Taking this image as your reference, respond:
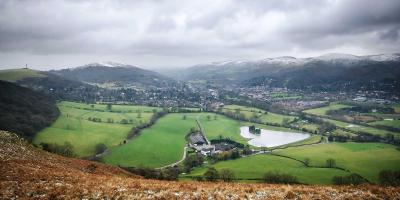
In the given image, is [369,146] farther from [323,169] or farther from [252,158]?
[252,158]

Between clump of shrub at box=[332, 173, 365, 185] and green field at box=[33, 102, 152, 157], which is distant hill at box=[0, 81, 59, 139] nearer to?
green field at box=[33, 102, 152, 157]

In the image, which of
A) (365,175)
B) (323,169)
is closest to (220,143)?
(323,169)

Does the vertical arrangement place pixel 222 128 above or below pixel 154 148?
above

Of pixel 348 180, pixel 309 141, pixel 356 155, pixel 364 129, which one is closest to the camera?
pixel 348 180

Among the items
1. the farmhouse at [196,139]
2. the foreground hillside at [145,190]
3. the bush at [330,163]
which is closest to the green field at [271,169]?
the bush at [330,163]

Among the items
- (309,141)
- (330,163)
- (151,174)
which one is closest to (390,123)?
(309,141)

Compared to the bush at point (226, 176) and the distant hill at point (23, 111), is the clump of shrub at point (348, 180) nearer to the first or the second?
the bush at point (226, 176)

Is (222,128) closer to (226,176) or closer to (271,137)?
(271,137)
